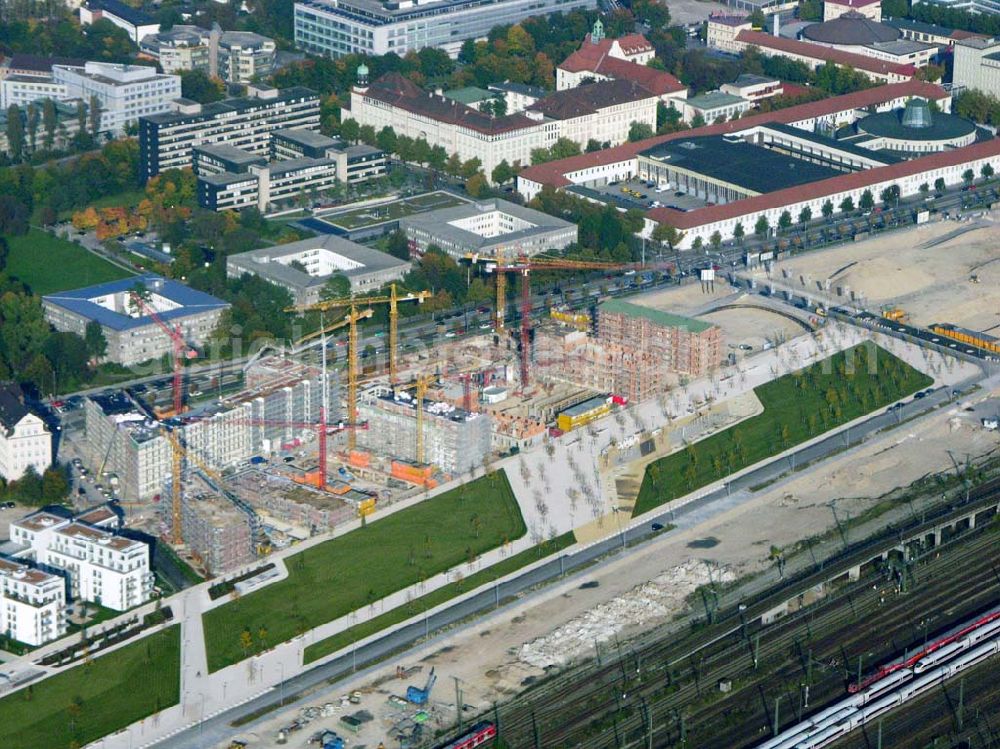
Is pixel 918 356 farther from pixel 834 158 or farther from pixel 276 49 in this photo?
pixel 276 49

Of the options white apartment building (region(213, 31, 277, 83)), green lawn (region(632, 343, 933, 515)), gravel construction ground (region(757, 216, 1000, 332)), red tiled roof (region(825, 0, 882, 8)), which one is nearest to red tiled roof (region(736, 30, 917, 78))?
red tiled roof (region(825, 0, 882, 8))

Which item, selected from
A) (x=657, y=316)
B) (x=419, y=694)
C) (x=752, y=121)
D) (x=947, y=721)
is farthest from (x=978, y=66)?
(x=419, y=694)

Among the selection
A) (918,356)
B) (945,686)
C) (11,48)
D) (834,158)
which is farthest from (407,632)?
(11,48)

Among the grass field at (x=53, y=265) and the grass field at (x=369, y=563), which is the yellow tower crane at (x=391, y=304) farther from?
the grass field at (x=53, y=265)

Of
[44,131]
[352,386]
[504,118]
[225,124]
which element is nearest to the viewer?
[352,386]

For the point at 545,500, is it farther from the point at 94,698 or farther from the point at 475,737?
the point at 94,698

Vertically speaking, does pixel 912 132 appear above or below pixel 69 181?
above
